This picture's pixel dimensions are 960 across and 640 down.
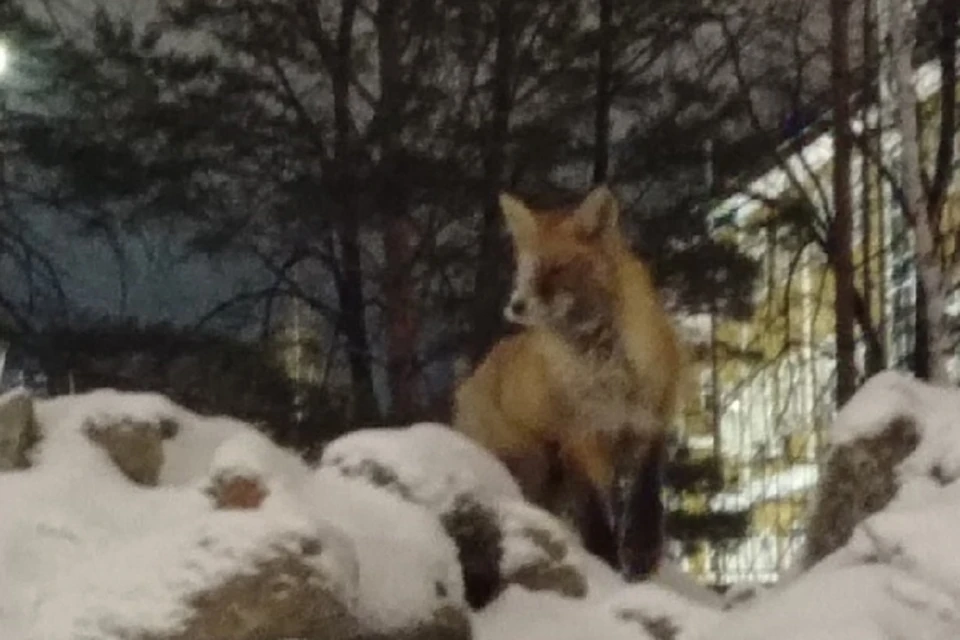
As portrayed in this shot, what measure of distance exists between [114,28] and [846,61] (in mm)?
2804

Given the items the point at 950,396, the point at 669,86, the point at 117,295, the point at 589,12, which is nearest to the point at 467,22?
the point at 589,12

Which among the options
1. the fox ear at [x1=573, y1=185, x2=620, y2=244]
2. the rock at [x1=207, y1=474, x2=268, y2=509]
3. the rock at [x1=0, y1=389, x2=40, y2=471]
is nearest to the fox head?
the fox ear at [x1=573, y1=185, x2=620, y2=244]

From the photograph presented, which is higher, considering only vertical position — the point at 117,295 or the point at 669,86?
the point at 669,86

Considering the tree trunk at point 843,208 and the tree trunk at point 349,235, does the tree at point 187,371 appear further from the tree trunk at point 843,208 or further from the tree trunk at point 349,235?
the tree trunk at point 843,208

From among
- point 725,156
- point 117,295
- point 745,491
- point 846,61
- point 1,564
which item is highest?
point 846,61

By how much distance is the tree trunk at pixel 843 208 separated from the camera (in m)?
5.26

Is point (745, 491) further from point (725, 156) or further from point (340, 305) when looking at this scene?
point (340, 305)

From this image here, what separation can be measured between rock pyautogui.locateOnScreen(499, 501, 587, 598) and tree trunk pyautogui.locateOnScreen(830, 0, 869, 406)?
8.86ft

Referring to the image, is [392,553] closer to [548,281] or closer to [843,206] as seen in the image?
[548,281]

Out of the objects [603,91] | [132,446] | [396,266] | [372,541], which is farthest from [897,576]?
[603,91]

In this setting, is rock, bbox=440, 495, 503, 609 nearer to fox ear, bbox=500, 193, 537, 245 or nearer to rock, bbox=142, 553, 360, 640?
rock, bbox=142, 553, 360, 640

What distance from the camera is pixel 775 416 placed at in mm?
6340

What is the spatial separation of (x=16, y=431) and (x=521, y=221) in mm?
1425

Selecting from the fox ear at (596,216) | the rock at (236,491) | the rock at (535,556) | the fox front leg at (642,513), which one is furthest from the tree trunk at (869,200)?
the rock at (236,491)
